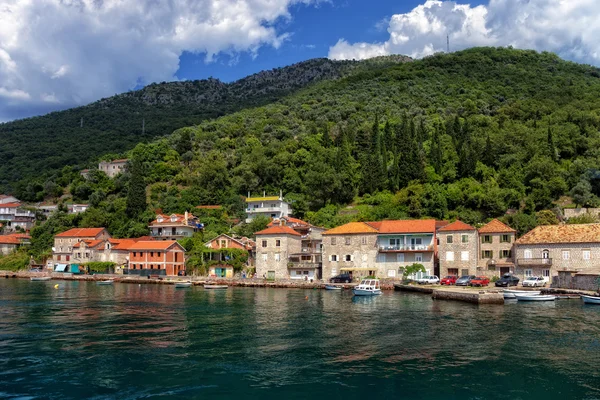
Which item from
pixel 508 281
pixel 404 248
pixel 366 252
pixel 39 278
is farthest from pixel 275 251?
pixel 39 278

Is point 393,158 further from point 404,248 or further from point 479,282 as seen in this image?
point 479,282

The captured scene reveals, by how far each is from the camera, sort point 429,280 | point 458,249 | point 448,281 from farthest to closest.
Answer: point 458,249 → point 429,280 → point 448,281

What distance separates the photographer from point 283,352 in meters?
24.5

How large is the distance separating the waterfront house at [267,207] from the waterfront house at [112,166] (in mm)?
48825

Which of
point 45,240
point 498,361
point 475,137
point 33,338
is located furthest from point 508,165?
point 45,240

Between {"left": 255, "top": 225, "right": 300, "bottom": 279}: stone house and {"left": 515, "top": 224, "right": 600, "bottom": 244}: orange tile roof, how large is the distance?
91.1 ft

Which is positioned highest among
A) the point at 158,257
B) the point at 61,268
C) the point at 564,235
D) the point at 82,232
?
the point at 82,232

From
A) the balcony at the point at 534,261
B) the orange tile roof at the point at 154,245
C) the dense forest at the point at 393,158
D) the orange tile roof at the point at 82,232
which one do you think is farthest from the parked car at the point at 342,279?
the orange tile roof at the point at 82,232

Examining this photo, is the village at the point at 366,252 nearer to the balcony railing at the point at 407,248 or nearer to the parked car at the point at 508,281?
the balcony railing at the point at 407,248

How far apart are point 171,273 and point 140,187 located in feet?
81.9

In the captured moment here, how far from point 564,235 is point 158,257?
58195 mm

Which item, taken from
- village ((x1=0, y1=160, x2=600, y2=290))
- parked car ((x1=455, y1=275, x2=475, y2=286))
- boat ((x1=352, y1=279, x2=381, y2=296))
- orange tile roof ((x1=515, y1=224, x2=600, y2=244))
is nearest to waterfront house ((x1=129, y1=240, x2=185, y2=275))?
village ((x1=0, y1=160, x2=600, y2=290))

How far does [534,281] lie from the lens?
52312 mm

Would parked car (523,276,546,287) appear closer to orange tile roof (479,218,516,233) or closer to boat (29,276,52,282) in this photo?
orange tile roof (479,218,516,233)
